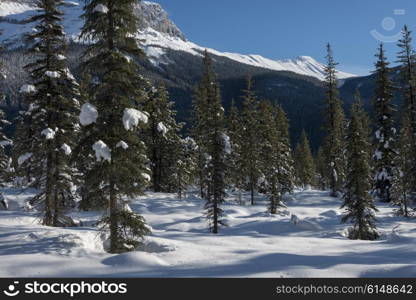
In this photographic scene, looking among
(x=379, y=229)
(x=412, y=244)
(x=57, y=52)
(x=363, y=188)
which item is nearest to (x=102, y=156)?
(x=57, y=52)

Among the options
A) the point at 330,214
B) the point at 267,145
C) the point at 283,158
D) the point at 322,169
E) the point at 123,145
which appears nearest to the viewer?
the point at 123,145

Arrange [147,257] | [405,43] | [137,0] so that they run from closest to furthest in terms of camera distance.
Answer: [147,257] → [137,0] → [405,43]

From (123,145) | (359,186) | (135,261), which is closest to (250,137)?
(359,186)

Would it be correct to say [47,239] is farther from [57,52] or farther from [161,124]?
[161,124]

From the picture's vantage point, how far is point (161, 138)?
4284 cm

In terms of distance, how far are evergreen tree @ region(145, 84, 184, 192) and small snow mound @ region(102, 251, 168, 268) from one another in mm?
29004

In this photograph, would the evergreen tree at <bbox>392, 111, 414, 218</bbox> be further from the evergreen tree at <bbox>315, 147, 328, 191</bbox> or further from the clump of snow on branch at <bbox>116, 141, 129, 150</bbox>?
the evergreen tree at <bbox>315, 147, 328, 191</bbox>

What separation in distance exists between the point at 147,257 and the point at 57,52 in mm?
14166

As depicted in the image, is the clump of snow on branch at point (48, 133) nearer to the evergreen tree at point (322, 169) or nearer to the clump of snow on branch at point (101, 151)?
the clump of snow on branch at point (101, 151)

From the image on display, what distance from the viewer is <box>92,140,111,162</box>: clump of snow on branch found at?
12.9m

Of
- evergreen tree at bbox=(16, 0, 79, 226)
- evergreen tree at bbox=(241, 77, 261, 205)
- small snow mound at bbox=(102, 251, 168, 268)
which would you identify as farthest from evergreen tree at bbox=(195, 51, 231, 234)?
small snow mound at bbox=(102, 251, 168, 268)

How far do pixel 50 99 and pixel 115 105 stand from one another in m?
8.59

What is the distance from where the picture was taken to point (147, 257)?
12078 mm

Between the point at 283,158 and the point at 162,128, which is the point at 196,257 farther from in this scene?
the point at 283,158
